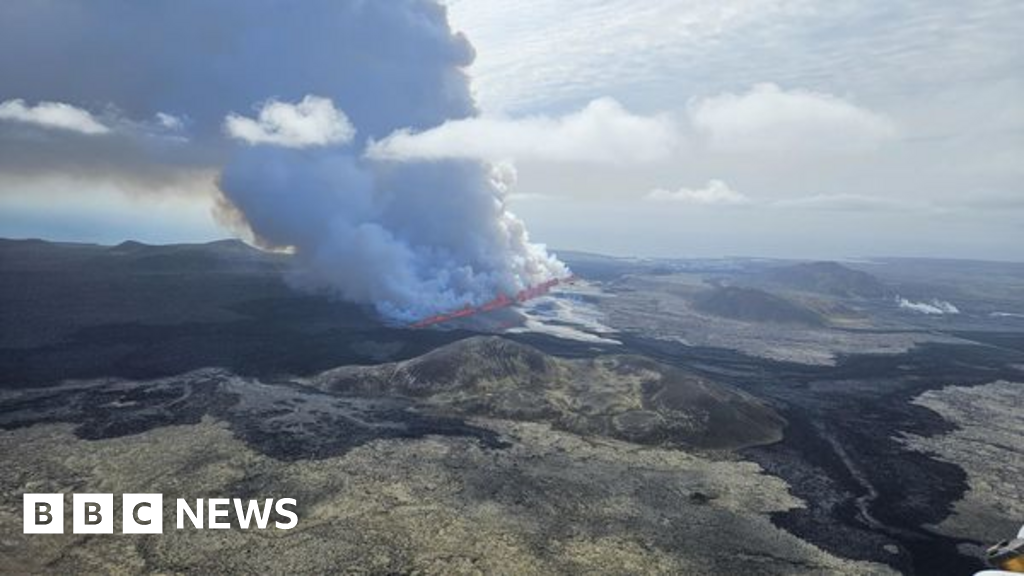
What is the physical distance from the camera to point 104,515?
36.2 m

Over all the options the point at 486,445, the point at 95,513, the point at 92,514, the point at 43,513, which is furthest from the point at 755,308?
the point at 43,513

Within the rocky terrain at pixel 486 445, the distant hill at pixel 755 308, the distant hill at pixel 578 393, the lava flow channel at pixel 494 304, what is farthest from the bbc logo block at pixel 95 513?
the distant hill at pixel 755 308

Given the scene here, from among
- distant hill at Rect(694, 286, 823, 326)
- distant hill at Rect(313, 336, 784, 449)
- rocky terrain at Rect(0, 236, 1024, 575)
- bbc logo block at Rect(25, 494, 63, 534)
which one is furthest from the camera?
distant hill at Rect(694, 286, 823, 326)

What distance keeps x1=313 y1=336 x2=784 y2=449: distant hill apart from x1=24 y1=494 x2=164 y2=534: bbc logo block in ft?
90.6

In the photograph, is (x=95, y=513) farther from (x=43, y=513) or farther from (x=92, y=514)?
(x=43, y=513)

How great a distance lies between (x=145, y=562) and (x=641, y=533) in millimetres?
25556

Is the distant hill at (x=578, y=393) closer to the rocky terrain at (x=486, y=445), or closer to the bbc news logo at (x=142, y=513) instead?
the rocky terrain at (x=486, y=445)

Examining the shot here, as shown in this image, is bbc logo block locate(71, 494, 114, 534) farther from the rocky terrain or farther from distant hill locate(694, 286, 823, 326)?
distant hill locate(694, 286, 823, 326)

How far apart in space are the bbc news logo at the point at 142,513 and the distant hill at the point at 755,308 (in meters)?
134

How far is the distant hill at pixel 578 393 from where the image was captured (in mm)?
58250

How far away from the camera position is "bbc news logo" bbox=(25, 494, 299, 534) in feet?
115

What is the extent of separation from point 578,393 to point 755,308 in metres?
107

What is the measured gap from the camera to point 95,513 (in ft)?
119

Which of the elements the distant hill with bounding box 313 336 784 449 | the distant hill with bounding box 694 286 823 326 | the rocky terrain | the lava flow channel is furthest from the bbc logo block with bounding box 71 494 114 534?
the distant hill with bounding box 694 286 823 326
